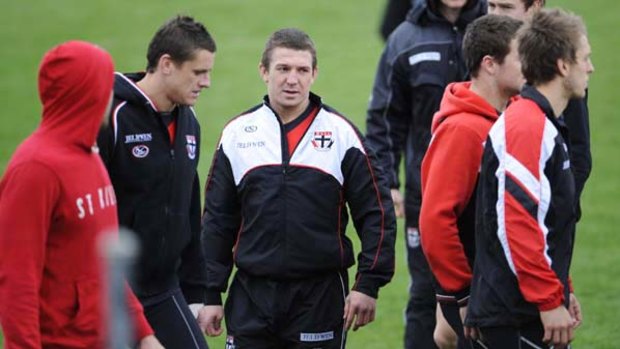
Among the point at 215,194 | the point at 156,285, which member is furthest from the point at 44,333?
the point at 215,194

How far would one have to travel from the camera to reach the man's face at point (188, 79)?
6570mm

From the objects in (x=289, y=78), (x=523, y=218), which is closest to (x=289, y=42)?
(x=289, y=78)

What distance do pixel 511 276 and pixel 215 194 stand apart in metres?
1.79

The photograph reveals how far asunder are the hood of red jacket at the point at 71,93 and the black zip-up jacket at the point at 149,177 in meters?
1.04

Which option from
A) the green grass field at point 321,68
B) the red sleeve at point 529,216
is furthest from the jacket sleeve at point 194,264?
the green grass field at point 321,68

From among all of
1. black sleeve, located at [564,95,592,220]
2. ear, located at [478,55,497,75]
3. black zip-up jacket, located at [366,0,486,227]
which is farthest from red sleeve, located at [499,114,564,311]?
black zip-up jacket, located at [366,0,486,227]

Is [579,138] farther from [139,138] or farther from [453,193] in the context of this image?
[139,138]

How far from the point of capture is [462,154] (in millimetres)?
6352

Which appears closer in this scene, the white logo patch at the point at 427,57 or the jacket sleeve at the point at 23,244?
the jacket sleeve at the point at 23,244

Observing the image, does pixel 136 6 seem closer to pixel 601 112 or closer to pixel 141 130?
pixel 601 112

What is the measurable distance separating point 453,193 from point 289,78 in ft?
3.50

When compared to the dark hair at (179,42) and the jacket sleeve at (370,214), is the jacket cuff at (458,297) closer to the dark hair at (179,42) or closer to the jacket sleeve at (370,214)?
the jacket sleeve at (370,214)

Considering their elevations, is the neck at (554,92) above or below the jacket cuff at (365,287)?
above

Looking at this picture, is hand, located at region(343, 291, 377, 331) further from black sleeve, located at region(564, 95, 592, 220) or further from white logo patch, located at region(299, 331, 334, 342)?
black sleeve, located at region(564, 95, 592, 220)
